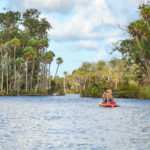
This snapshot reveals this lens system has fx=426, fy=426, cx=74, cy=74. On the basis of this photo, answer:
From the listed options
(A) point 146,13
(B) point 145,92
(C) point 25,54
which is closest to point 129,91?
(B) point 145,92

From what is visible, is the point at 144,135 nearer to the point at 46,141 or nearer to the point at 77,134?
the point at 77,134

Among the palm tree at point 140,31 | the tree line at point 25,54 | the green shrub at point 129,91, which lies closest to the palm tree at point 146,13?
the palm tree at point 140,31

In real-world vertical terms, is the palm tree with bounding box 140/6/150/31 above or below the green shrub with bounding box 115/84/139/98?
above

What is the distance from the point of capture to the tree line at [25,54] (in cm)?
11600

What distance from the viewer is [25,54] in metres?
116

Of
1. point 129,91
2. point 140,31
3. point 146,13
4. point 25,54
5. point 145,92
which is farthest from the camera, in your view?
point 25,54

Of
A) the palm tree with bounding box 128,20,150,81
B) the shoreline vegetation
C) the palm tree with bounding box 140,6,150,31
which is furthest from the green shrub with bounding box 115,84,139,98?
the palm tree with bounding box 140,6,150,31

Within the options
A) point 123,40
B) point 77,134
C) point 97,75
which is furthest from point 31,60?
point 77,134

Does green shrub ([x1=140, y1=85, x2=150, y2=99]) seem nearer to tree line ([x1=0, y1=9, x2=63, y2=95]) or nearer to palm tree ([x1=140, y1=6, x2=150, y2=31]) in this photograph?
palm tree ([x1=140, y1=6, x2=150, y2=31])

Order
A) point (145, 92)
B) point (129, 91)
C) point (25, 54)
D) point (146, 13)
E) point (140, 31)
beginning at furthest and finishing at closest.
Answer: point (25, 54), point (129, 91), point (145, 92), point (140, 31), point (146, 13)

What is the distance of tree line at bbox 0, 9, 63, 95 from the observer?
4567 inches

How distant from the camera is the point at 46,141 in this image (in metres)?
19.7

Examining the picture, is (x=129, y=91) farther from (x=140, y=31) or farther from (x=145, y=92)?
(x=140, y=31)

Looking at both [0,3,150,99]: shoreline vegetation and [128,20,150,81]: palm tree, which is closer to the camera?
[128,20,150,81]: palm tree
